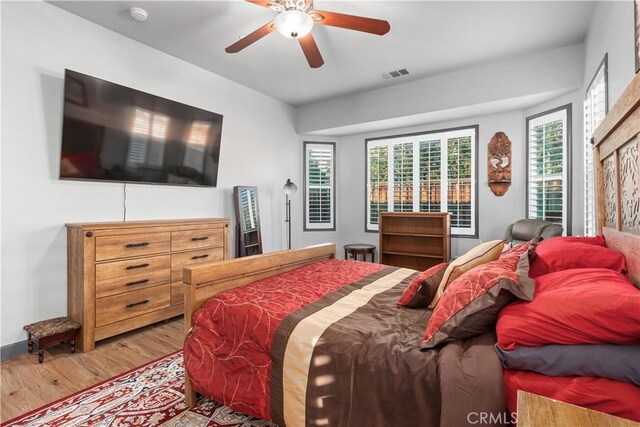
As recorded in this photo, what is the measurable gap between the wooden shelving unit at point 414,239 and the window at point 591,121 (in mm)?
1598

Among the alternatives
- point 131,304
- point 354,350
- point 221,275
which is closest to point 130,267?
point 131,304

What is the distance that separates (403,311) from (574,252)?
894 mm

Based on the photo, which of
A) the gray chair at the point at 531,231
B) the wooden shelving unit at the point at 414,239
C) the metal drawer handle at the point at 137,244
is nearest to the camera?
the metal drawer handle at the point at 137,244

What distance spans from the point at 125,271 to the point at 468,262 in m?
2.87

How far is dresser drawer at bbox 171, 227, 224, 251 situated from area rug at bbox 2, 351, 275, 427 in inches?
54.3

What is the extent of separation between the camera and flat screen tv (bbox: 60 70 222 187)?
110 inches

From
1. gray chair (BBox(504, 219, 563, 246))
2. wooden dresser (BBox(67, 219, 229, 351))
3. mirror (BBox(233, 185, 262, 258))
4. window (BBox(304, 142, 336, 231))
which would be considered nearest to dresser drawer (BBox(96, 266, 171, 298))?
wooden dresser (BBox(67, 219, 229, 351))

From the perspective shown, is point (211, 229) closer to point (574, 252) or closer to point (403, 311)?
point (403, 311)

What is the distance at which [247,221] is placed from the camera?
4.49 metres

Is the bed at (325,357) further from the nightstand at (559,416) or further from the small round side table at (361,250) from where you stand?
the small round side table at (361,250)

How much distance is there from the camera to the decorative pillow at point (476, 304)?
1.23m

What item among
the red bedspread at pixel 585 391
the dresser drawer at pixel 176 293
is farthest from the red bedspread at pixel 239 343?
the dresser drawer at pixel 176 293

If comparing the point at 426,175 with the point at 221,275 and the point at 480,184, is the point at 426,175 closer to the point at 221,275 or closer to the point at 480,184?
the point at 480,184

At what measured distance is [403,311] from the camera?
5.73 feet
